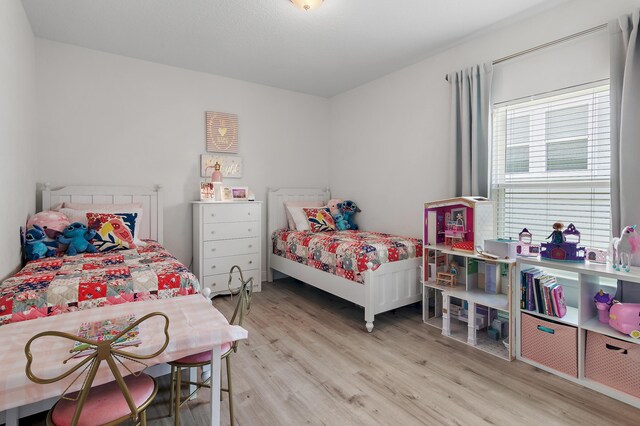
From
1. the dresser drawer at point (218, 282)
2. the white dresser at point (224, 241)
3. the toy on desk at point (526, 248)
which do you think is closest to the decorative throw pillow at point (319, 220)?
the white dresser at point (224, 241)

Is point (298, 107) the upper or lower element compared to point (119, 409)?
upper

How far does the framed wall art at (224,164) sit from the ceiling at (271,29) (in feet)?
3.31

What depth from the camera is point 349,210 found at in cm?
435

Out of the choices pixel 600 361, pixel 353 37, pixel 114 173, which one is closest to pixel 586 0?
pixel 353 37

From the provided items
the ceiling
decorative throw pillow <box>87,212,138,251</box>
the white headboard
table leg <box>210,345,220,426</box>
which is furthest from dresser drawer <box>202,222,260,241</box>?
table leg <box>210,345,220,426</box>

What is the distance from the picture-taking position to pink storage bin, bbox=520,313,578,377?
6.81 ft

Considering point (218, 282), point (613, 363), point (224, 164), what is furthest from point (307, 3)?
point (613, 363)

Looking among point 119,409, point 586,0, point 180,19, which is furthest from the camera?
point 180,19

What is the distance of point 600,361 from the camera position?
198 cm

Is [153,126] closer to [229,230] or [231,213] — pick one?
[231,213]

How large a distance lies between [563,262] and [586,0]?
1841mm

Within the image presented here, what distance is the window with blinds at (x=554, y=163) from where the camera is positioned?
2.33 meters

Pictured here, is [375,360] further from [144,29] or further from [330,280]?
[144,29]

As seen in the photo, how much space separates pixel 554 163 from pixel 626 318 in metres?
1.19
